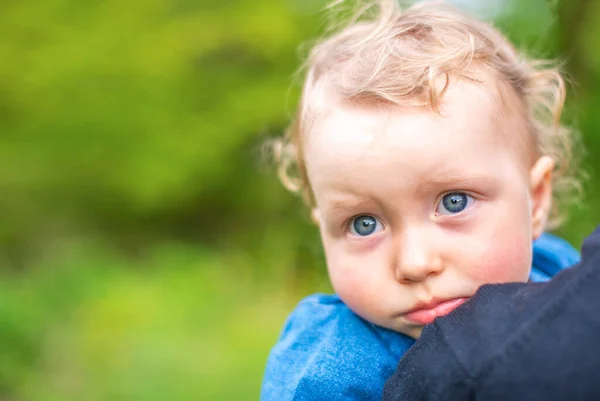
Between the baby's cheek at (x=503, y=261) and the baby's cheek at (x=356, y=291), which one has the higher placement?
the baby's cheek at (x=503, y=261)

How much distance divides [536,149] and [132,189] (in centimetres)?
389

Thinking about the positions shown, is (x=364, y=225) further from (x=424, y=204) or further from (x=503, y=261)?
(x=503, y=261)

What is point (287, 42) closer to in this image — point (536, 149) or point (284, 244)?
point (284, 244)

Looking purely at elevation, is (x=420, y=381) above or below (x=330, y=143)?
below

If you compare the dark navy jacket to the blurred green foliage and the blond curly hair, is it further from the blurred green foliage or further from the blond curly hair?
the blurred green foliage

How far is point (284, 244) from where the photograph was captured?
15.6 feet

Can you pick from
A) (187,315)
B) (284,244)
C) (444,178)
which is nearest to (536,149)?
(444,178)

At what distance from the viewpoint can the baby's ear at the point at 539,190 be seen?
1360 millimetres

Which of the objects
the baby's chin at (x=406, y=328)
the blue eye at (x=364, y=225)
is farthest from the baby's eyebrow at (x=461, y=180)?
the baby's chin at (x=406, y=328)

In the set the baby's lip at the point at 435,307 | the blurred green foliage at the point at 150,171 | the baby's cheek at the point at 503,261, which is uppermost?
the baby's cheek at the point at 503,261

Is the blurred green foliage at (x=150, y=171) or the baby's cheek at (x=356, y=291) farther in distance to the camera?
the blurred green foliage at (x=150, y=171)

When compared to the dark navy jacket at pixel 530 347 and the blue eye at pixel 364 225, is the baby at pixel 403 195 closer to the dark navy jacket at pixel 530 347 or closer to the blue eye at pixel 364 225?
the blue eye at pixel 364 225

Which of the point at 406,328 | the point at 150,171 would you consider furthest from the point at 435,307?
the point at 150,171

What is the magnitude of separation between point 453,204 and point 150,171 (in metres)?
3.91
